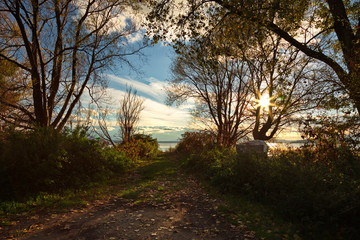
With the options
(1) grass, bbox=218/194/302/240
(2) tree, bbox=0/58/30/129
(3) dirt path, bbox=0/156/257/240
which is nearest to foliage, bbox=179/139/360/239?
(1) grass, bbox=218/194/302/240

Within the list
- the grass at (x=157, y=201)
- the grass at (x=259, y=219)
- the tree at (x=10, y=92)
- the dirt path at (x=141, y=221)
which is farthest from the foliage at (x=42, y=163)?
Result: the grass at (x=259, y=219)

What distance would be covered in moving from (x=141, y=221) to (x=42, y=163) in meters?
4.27

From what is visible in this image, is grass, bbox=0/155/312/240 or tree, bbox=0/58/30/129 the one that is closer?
grass, bbox=0/155/312/240

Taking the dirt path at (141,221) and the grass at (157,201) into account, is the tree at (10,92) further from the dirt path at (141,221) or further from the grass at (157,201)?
the dirt path at (141,221)

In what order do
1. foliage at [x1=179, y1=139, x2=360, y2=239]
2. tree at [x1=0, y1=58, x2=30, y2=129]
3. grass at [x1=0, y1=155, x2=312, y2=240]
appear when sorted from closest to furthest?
foliage at [x1=179, y1=139, x2=360, y2=239] < grass at [x1=0, y1=155, x2=312, y2=240] < tree at [x1=0, y1=58, x2=30, y2=129]

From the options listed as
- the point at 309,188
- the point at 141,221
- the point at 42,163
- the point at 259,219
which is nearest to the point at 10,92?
the point at 42,163

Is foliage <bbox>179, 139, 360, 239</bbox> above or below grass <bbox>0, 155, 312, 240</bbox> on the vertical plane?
above

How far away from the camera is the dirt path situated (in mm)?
4828

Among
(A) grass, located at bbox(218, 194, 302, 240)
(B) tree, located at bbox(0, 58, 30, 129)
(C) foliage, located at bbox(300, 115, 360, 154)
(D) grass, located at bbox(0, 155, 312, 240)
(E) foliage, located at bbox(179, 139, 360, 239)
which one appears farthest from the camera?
(B) tree, located at bbox(0, 58, 30, 129)

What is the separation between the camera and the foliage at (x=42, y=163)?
725 centimetres

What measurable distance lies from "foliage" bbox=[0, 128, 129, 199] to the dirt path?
6.32ft

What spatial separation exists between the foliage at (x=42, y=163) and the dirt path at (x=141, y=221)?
1.93 meters

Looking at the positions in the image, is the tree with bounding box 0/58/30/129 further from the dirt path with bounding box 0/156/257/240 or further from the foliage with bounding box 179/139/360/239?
the foliage with bounding box 179/139/360/239

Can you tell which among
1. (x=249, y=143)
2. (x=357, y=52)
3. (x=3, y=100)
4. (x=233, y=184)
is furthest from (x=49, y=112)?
(x=357, y=52)
